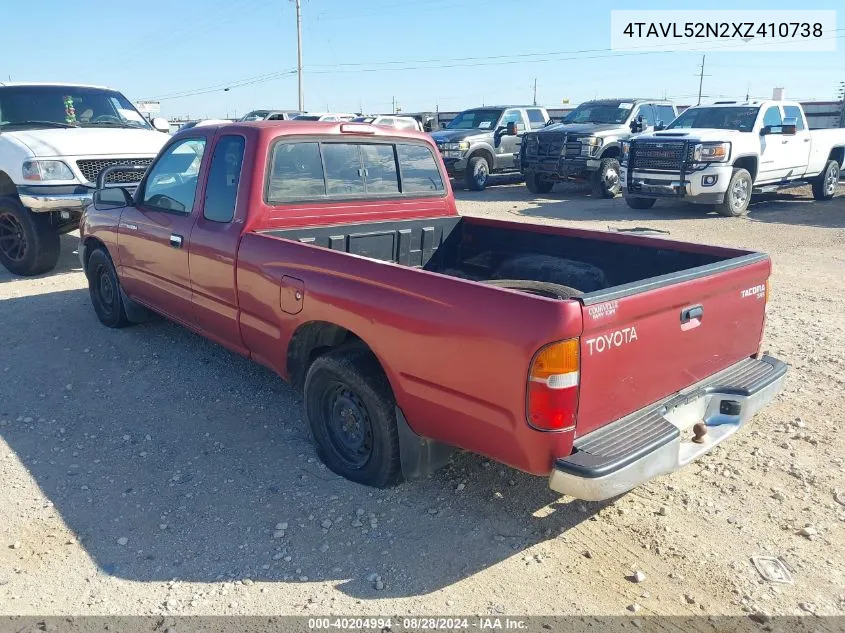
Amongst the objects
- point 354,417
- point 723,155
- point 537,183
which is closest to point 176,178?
point 354,417

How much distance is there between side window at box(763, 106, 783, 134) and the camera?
12844 millimetres

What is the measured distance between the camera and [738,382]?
345cm

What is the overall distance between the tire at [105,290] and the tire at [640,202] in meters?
10.6

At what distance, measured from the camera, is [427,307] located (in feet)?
9.76

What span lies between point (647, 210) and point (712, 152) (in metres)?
2.13

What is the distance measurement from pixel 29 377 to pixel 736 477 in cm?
488

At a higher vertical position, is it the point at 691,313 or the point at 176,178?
the point at 176,178

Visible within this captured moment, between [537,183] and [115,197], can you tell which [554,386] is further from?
[537,183]

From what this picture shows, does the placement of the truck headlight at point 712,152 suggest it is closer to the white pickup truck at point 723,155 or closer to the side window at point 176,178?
the white pickup truck at point 723,155

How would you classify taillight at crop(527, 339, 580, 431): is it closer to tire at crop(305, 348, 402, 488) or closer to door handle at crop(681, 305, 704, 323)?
door handle at crop(681, 305, 704, 323)

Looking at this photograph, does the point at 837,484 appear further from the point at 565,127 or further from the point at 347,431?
the point at 565,127

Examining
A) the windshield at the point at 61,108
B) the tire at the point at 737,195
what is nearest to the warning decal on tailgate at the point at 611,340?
the windshield at the point at 61,108

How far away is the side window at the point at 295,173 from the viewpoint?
14.0 feet

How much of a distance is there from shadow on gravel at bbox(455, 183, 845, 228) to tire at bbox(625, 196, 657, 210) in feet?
0.41
